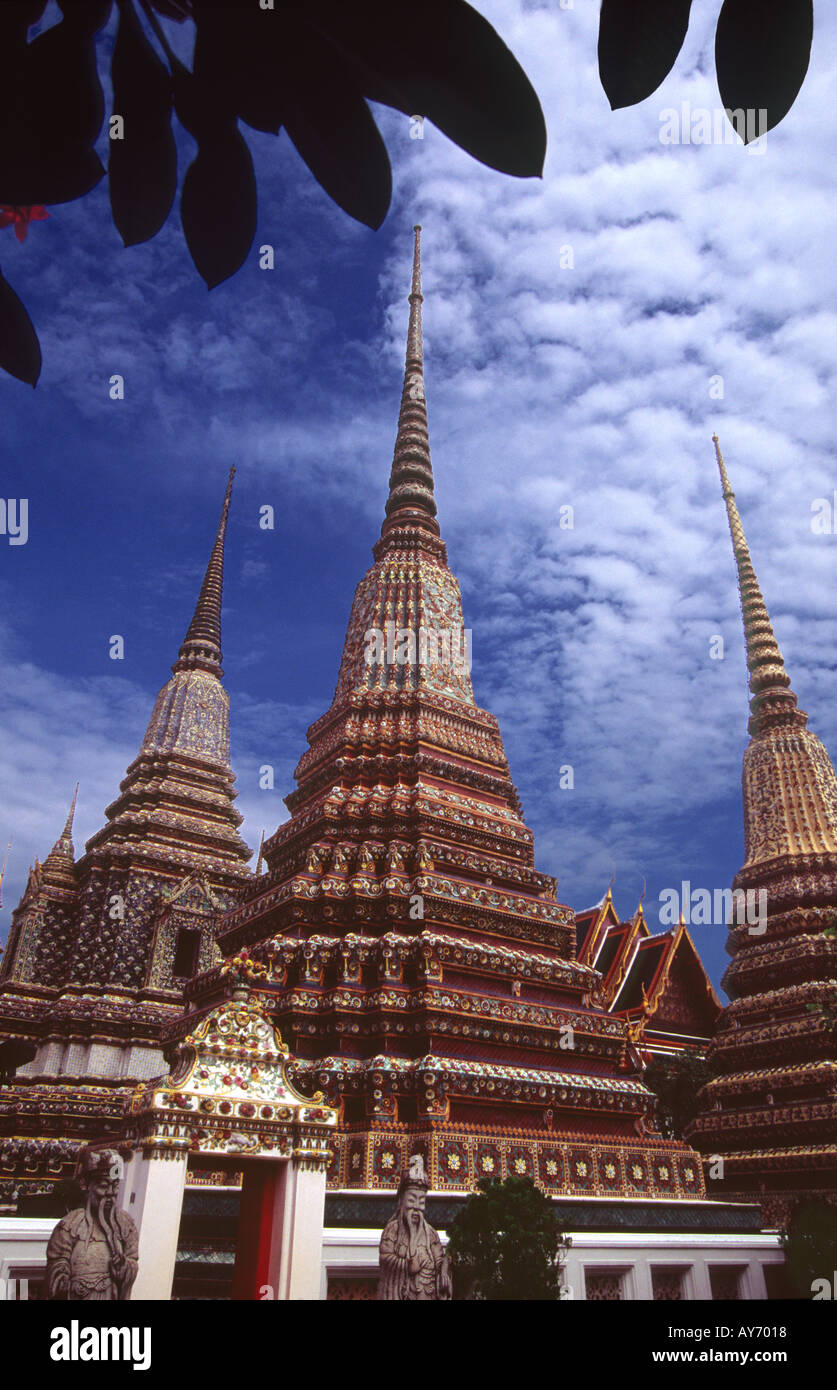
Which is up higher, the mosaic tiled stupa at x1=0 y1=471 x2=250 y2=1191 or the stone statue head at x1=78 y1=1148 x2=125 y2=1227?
the mosaic tiled stupa at x1=0 y1=471 x2=250 y2=1191

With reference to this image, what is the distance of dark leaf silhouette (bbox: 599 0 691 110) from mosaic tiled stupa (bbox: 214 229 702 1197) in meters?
10.9

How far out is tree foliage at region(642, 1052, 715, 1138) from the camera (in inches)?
827

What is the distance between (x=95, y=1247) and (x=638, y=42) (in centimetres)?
632

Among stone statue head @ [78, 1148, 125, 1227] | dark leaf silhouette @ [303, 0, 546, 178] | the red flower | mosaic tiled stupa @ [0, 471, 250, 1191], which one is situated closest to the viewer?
dark leaf silhouette @ [303, 0, 546, 178]

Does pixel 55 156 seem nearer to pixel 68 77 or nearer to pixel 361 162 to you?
pixel 68 77

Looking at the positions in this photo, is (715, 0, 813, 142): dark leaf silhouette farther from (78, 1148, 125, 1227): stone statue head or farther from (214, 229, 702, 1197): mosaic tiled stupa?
(214, 229, 702, 1197): mosaic tiled stupa

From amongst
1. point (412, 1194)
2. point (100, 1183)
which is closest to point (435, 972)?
point (412, 1194)

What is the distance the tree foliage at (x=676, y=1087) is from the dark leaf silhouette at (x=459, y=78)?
22.6 metres

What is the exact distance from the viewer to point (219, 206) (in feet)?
5.00

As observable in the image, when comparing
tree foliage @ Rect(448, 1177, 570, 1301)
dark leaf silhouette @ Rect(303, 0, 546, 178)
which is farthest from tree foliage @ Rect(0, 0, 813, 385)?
tree foliage @ Rect(448, 1177, 570, 1301)

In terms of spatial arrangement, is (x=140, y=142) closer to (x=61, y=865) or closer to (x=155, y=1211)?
(x=155, y=1211)

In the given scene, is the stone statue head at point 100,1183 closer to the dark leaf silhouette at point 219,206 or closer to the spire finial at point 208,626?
the dark leaf silhouette at point 219,206

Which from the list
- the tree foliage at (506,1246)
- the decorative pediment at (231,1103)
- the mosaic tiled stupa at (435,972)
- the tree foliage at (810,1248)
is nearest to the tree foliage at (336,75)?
the decorative pediment at (231,1103)
